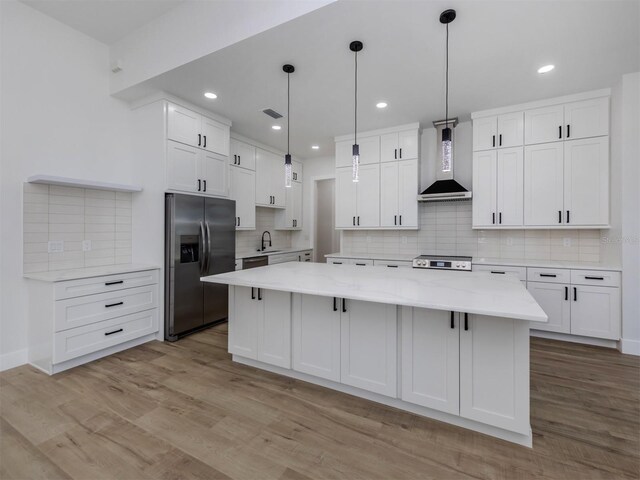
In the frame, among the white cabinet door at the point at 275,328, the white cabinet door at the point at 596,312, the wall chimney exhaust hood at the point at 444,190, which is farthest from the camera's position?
the wall chimney exhaust hood at the point at 444,190

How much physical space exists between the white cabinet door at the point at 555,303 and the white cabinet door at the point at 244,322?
10.2ft

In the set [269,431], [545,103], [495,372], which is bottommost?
[269,431]

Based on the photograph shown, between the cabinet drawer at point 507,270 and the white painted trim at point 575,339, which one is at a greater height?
the cabinet drawer at point 507,270

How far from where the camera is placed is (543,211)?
11.9ft

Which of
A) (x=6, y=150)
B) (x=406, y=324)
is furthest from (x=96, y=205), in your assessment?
(x=406, y=324)

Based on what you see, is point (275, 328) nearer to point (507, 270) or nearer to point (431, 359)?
point (431, 359)

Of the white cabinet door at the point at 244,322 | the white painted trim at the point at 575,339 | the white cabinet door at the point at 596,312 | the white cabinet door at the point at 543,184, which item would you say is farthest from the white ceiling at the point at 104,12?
the white painted trim at the point at 575,339

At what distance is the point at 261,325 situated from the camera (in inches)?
105

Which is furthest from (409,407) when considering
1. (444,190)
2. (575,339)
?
(444,190)

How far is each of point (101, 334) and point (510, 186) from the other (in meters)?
4.91

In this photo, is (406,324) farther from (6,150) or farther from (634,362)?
(6,150)

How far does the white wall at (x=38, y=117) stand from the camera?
108 inches

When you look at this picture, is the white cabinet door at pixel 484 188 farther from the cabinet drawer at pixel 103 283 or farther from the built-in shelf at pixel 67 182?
the built-in shelf at pixel 67 182

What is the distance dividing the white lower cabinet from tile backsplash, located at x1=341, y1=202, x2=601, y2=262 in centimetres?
271
